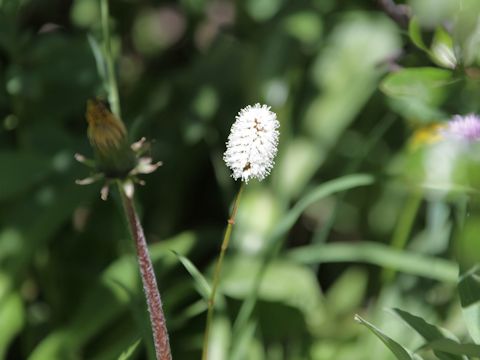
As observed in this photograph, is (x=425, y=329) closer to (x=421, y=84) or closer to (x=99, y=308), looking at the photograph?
(x=421, y=84)

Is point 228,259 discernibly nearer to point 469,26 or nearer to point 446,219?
point 446,219

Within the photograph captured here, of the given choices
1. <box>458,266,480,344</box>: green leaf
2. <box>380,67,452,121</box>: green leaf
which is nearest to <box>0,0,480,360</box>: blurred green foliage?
<box>380,67,452,121</box>: green leaf

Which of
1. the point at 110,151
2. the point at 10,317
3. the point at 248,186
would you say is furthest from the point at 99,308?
the point at 110,151

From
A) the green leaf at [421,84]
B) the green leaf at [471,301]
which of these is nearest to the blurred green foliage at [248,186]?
the green leaf at [421,84]

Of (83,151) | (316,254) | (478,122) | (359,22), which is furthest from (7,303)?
(359,22)

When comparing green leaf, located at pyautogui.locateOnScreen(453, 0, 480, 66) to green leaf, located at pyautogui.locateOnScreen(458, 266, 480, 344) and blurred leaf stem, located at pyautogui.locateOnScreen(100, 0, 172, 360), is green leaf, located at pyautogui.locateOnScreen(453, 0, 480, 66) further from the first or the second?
blurred leaf stem, located at pyautogui.locateOnScreen(100, 0, 172, 360)

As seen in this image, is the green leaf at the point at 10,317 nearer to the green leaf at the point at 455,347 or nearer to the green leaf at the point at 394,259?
the green leaf at the point at 394,259
